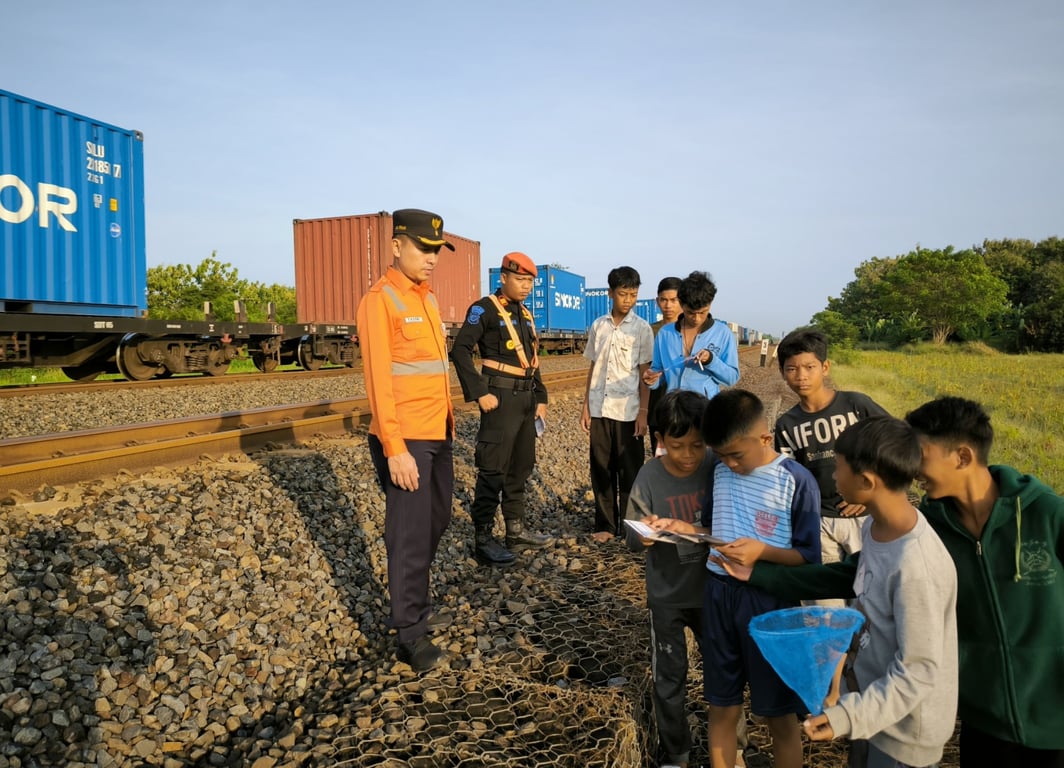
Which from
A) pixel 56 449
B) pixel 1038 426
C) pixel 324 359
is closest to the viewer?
pixel 56 449

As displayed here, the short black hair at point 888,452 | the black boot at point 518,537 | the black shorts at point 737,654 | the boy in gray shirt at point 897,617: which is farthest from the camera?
the black boot at point 518,537

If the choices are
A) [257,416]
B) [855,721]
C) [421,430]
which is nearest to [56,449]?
[257,416]

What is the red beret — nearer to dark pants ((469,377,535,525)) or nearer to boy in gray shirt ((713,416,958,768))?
dark pants ((469,377,535,525))

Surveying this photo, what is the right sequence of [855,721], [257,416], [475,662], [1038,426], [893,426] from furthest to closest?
[1038,426] → [257,416] → [475,662] → [893,426] → [855,721]

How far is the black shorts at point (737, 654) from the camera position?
2084mm

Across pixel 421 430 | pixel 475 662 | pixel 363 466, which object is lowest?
pixel 475 662

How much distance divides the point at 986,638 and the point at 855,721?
0.45 m

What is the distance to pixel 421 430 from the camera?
321 centimetres

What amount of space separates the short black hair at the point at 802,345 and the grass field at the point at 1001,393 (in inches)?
226

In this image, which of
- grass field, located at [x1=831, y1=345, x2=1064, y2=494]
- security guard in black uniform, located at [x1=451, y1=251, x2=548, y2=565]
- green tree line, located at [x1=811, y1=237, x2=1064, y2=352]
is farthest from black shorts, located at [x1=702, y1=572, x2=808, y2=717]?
green tree line, located at [x1=811, y1=237, x2=1064, y2=352]

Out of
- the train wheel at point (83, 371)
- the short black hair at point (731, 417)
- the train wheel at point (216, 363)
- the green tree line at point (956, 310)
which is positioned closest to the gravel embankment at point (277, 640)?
the short black hair at point (731, 417)

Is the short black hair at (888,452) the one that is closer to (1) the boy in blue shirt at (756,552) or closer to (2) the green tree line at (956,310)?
(1) the boy in blue shirt at (756,552)

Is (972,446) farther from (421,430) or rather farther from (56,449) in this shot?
(56,449)

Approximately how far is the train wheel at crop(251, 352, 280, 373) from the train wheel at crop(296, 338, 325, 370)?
82 cm
